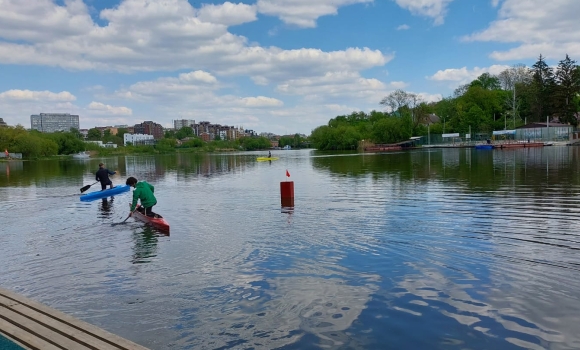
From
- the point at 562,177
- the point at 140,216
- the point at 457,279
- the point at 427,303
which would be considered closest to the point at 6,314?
the point at 427,303

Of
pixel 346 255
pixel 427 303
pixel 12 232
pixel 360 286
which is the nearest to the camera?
pixel 427 303

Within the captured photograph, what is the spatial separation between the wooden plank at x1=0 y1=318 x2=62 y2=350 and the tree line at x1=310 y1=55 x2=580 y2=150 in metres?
118

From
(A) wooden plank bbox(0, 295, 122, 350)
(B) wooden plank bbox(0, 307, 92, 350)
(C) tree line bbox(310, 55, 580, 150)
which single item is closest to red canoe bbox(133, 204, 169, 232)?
(A) wooden plank bbox(0, 295, 122, 350)

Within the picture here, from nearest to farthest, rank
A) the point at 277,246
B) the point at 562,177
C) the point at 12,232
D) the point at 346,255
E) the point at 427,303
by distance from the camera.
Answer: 1. the point at 427,303
2. the point at 346,255
3. the point at 277,246
4. the point at 12,232
5. the point at 562,177

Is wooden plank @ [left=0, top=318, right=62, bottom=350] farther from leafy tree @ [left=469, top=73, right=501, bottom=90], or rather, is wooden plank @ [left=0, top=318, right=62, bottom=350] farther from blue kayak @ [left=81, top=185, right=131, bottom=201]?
leafy tree @ [left=469, top=73, right=501, bottom=90]

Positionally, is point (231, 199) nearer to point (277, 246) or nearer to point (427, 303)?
point (277, 246)

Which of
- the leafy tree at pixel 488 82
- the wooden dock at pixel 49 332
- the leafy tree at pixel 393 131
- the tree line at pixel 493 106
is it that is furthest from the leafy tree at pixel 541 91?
the wooden dock at pixel 49 332

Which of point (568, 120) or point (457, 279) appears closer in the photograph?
point (457, 279)

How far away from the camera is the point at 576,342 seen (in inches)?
257

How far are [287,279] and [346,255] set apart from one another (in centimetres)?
237

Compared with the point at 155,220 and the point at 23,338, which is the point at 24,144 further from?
the point at 23,338

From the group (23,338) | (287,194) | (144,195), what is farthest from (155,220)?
(23,338)

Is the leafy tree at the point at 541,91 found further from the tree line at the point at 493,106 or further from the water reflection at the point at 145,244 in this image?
the water reflection at the point at 145,244

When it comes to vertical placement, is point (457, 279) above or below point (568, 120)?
below
